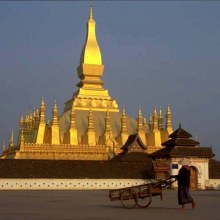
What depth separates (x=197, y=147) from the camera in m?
39.7

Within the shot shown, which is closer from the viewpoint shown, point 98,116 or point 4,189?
point 4,189

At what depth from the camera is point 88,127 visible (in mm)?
51156

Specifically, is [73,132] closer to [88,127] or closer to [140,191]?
[88,127]

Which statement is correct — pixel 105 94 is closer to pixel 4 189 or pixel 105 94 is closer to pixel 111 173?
pixel 111 173

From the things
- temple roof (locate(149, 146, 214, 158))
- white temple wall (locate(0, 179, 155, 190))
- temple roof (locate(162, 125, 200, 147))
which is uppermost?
temple roof (locate(162, 125, 200, 147))

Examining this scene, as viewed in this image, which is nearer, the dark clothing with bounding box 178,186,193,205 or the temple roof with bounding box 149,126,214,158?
the dark clothing with bounding box 178,186,193,205

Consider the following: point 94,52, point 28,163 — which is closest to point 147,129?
point 94,52

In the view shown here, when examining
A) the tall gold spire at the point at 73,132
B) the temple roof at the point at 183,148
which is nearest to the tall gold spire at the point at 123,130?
the tall gold spire at the point at 73,132

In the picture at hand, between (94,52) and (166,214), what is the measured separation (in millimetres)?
46585

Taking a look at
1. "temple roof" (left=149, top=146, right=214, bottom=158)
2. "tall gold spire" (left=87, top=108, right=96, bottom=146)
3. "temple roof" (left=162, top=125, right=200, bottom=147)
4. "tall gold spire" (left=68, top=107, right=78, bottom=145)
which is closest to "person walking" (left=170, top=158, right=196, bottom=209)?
"temple roof" (left=149, top=146, right=214, bottom=158)

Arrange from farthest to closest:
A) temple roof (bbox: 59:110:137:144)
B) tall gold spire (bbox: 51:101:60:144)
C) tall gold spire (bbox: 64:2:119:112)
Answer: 1. tall gold spire (bbox: 64:2:119:112)
2. temple roof (bbox: 59:110:137:144)
3. tall gold spire (bbox: 51:101:60:144)

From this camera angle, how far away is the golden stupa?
47.8m

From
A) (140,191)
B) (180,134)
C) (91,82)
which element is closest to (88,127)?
(91,82)

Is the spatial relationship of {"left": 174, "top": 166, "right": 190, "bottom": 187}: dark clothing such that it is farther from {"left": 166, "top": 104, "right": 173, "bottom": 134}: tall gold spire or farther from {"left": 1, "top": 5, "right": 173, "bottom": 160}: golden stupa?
{"left": 166, "top": 104, "right": 173, "bottom": 134}: tall gold spire
